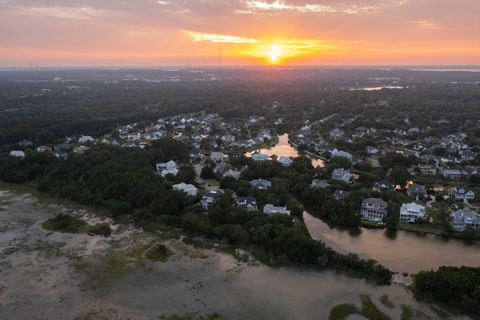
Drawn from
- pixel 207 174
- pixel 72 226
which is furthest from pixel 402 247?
pixel 72 226

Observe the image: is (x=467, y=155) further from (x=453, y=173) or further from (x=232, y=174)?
(x=232, y=174)

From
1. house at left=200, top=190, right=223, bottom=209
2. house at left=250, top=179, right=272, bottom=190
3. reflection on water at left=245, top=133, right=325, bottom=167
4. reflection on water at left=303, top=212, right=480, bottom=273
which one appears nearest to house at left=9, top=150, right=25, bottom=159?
reflection on water at left=245, top=133, right=325, bottom=167

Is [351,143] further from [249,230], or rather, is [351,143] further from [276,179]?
[249,230]

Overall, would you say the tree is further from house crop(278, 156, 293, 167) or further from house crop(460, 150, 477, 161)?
house crop(460, 150, 477, 161)

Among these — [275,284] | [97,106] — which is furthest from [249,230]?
[97,106]

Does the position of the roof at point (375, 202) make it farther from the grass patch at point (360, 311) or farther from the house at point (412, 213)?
the grass patch at point (360, 311)
